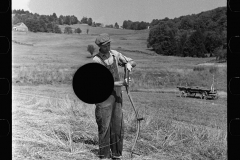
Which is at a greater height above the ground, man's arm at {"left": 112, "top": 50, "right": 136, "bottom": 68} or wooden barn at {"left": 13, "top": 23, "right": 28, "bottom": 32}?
wooden barn at {"left": 13, "top": 23, "right": 28, "bottom": 32}

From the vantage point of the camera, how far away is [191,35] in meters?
3.55

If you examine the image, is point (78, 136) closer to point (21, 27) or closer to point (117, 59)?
point (117, 59)

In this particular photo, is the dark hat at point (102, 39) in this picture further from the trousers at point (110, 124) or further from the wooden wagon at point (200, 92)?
the wooden wagon at point (200, 92)

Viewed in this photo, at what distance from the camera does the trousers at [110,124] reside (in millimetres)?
3238

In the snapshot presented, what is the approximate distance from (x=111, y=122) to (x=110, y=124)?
0.08 feet

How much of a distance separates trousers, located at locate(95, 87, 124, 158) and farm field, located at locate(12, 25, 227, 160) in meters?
0.15

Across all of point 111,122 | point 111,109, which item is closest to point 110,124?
point 111,122

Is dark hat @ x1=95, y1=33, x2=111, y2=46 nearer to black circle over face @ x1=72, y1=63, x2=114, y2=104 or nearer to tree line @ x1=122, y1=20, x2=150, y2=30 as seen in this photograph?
tree line @ x1=122, y1=20, x2=150, y2=30

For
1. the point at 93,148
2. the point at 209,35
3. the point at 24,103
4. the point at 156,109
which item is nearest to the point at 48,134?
the point at 93,148

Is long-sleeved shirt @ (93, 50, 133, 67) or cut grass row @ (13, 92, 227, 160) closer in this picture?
long-sleeved shirt @ (93, 50, 133, 67)

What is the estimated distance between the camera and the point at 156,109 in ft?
21.3

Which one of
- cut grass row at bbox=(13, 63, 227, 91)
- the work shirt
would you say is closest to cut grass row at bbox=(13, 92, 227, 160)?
cut grass row at bbox=(13, 63, 227, 91)

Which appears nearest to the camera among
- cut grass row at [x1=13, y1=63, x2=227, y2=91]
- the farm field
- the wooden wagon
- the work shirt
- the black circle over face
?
the black circle over face

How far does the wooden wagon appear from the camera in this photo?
430cm
